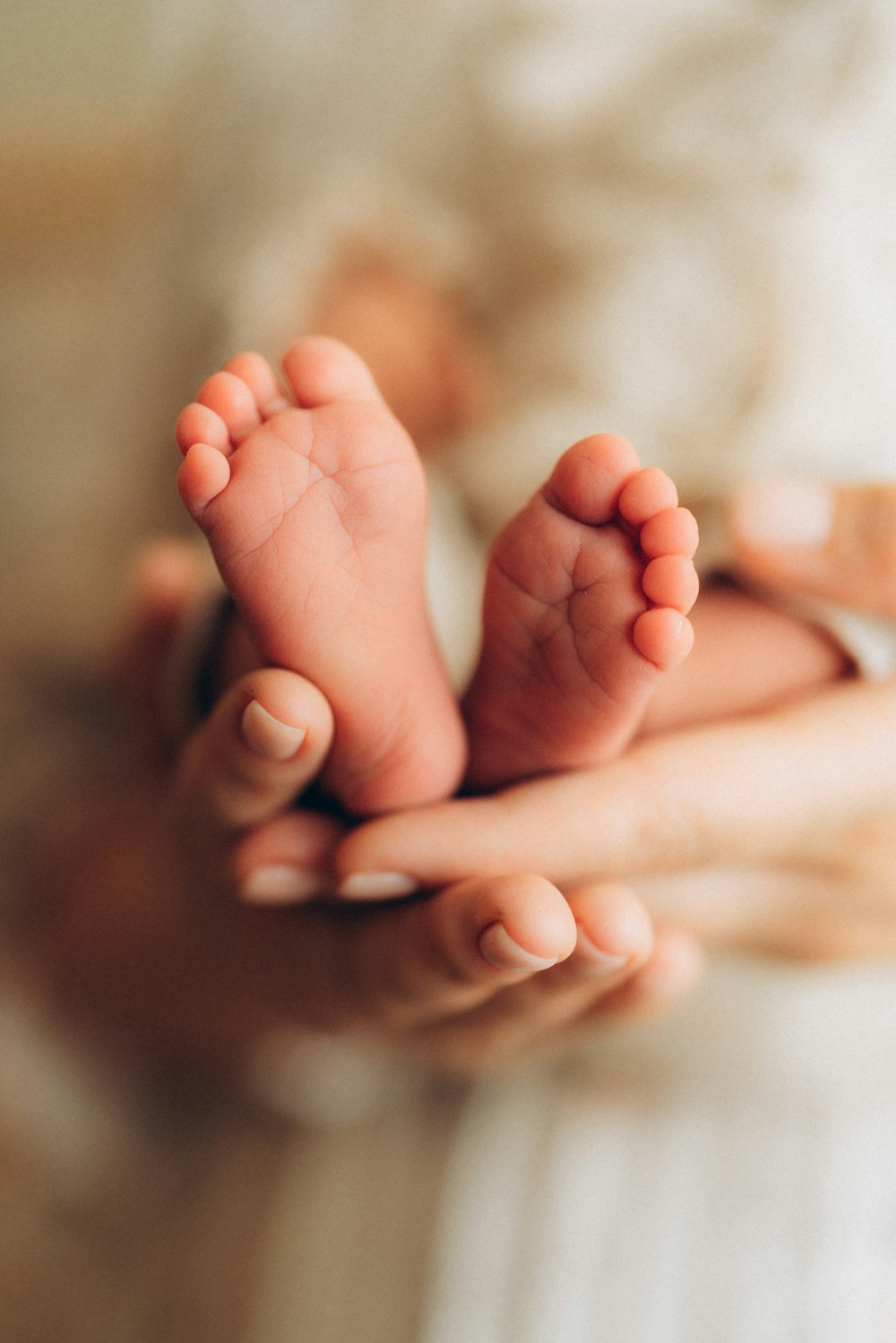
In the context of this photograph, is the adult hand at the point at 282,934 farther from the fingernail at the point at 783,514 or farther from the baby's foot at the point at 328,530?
the fingernail at the point at 783,514

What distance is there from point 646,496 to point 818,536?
0.12 metres

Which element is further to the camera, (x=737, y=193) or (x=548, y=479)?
(x=737, y=193)

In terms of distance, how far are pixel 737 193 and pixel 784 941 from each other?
0.31 m

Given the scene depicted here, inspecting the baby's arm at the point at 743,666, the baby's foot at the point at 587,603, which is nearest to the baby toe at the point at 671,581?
the baby's foot at the point at 587,603

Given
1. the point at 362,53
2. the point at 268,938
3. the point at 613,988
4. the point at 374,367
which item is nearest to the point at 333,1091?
the point at 268,938

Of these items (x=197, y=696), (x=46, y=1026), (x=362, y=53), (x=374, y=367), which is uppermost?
(x=362, y=53)

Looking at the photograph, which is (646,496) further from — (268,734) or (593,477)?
(268,734)

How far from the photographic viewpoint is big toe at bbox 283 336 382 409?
28cm

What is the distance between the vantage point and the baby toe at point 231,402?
0.26 meters

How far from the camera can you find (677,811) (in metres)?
0.34

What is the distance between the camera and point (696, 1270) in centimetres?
43

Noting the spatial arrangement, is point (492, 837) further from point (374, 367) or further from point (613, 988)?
point (374, 367)

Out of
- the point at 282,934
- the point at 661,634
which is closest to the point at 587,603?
the point at 661,634

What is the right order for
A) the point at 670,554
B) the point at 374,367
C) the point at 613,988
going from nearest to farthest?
the point at 670,554 < the point at 613,988 < the point at 374,367
